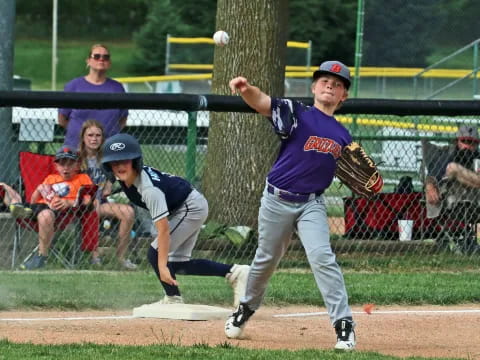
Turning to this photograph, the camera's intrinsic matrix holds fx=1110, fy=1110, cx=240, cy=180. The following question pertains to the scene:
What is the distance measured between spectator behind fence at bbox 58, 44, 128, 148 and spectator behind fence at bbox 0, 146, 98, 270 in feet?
1.35

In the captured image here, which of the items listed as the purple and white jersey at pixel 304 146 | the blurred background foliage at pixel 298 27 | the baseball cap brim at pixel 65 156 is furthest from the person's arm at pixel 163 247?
the blurred background foliage at pixel 298 27

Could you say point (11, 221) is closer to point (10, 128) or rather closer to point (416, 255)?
point (10, 128)

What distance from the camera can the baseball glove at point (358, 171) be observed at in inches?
257

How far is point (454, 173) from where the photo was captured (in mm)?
9914

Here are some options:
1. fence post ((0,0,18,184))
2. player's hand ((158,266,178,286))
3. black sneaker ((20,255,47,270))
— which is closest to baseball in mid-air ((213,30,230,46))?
fence post ((0,0,18,184))

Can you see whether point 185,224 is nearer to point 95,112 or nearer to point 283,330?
point 283,330

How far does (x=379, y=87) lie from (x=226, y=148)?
1091 cm

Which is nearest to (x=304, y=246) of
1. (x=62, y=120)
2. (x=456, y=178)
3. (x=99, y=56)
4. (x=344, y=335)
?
(x=344, y=335)

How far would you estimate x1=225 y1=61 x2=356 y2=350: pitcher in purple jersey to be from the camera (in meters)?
6.14

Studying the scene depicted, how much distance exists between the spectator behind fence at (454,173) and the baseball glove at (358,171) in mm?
2965

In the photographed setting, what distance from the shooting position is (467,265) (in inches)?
388

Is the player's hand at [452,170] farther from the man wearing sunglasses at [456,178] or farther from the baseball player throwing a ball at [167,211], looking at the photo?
the baseball player throwing a ball at [167,211]

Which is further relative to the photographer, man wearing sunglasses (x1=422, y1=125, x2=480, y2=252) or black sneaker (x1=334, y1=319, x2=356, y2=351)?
man wearing sunglasses (x1=422, y1=125, x2=480, y2=252)

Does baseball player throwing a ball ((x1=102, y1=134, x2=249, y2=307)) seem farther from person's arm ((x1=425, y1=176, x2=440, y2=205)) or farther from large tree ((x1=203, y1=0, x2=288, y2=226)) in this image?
person's arm ((x1=425, y1=176, x2=440, y2=205))
